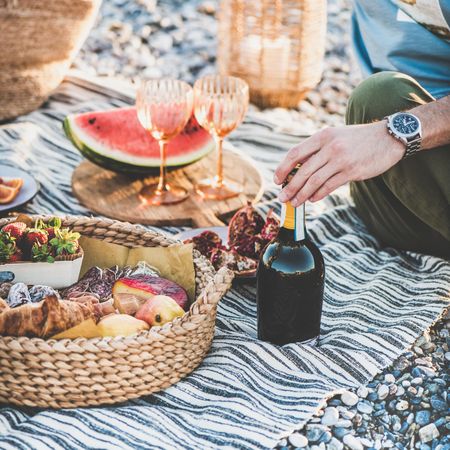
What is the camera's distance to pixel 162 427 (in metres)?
1.75

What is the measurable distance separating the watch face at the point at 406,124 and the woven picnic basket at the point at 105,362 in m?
0.70

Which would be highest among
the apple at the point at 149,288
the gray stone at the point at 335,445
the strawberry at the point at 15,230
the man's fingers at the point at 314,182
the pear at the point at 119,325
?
the man's fingers at the point at 314,182

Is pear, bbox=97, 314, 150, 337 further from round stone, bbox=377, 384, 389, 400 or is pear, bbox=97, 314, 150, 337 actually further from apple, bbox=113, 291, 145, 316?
round stone, bbox=377, 384, 389, 400

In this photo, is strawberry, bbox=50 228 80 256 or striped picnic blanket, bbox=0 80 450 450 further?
strawberry, bbox=50 228 80 256

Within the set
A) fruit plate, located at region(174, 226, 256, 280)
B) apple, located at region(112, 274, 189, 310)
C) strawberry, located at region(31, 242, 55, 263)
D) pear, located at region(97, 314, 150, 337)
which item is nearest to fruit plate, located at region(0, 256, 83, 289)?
strawberry, located at region(31, 242, 55, 263)

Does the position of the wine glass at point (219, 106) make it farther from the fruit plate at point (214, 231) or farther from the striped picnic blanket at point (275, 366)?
the striped picnic blanket at point (275, 366)

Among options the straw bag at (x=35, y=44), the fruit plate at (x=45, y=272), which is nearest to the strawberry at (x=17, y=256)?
the fruit plate at (x=45, y=272)

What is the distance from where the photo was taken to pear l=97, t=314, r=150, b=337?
1.75 metres

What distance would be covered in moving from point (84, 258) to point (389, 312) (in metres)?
0.98

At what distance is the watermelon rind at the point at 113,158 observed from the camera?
9.85 ft

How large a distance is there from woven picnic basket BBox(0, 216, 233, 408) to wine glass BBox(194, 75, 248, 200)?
3.29 ft

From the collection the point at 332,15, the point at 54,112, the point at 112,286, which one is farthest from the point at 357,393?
the point at 332,15

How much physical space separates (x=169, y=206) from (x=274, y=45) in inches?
73.8

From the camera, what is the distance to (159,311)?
181 cm
